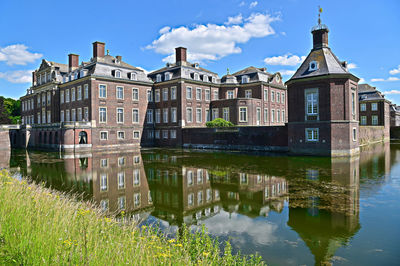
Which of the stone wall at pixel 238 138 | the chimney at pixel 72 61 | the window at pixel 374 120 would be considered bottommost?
the stone wall at pixel 238 138

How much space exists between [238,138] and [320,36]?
11929 millimetres

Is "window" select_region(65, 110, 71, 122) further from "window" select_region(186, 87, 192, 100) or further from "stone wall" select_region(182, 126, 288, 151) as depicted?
"window" select_region(186, 87, 192, 100)

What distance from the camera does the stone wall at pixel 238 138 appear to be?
26.3 m

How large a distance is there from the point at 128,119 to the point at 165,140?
17.7 ft

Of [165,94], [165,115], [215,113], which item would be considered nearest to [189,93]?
[165,94]

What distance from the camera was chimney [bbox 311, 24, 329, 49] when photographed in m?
23.8

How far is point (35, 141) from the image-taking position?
121 feet

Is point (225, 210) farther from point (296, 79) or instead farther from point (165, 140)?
point (165, 140)

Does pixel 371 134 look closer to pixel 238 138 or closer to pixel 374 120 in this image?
pixel 374 120

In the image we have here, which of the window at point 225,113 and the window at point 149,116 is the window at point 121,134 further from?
the window at point 225,113

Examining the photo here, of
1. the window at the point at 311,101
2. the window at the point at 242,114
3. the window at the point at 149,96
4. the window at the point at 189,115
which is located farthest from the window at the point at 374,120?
the window at the point at 149,96

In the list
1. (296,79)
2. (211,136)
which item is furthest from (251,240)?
(211,136)

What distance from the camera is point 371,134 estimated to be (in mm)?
36969

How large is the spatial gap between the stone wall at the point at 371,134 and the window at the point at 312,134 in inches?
477
